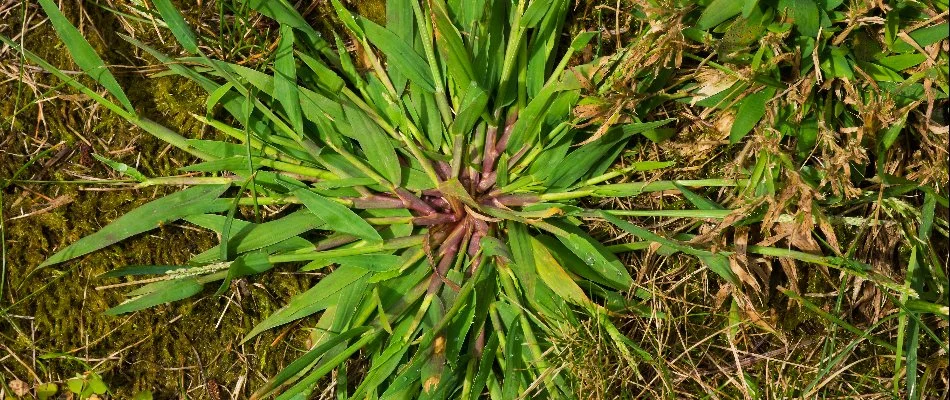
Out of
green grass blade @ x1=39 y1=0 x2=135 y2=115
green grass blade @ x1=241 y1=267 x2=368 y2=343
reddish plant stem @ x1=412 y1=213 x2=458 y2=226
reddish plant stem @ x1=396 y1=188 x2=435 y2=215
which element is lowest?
green grass blade @ x1=241 y1=267 x2=368 y2=343

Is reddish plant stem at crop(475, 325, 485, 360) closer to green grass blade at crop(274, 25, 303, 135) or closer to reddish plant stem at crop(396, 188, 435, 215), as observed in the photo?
reddish plant stem at crop(396, 188, 435, 215)

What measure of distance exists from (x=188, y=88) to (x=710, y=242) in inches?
56.7

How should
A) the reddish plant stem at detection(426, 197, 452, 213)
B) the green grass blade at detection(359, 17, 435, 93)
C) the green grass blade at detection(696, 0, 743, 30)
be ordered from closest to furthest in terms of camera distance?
the green grass blade at detection(696, 0, 743, 30) → the green grass blade at detection(359, 17, 435, 93) → the reddish plant stem at detection(426, 197, 452, 213)

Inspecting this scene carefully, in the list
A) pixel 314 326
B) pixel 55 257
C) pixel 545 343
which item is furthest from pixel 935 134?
pixel 55 257

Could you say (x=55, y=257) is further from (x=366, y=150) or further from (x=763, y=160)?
(x=763, y=160)

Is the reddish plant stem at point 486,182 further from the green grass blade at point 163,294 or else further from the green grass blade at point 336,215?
the green grass blade at point 163,294

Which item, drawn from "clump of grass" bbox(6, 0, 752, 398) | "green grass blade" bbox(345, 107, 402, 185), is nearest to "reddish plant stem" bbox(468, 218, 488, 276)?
"clump of grass" bbox(6, 0, 752, 398)

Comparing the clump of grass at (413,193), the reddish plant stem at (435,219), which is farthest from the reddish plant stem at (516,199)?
the reddish plant stem at (435,219)

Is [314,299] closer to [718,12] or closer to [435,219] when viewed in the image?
[435,219]

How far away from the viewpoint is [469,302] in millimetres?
1935

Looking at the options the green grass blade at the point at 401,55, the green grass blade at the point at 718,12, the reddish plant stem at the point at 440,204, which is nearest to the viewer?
the green grass blade at the point at 718,12

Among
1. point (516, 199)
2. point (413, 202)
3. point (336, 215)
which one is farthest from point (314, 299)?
point (516, 199)

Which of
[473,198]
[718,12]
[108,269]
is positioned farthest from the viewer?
[108,269]

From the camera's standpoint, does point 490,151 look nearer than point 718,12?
No
